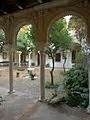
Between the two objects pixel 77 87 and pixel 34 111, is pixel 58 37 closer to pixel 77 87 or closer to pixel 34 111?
pixel 77 87

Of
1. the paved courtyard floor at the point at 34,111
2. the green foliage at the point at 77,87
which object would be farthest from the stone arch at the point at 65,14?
the paved courtyard floor at the point at 34,111

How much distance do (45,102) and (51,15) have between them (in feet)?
13.2

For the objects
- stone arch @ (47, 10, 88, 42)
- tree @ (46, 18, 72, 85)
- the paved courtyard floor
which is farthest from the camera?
tree @ (46, 18, 72, 85)

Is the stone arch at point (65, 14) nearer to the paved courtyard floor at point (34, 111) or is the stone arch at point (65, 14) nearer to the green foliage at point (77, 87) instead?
the green foliage at point (77, 87)

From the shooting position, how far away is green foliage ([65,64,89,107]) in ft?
33.6

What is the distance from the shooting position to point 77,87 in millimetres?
10992

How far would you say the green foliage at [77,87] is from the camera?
10247mm

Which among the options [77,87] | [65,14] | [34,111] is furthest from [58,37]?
[34,111]

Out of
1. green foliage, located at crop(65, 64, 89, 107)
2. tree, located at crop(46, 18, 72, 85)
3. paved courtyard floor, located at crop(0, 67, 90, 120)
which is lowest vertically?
paved courtyard floor, located at crop(0, 67, 90, 120)

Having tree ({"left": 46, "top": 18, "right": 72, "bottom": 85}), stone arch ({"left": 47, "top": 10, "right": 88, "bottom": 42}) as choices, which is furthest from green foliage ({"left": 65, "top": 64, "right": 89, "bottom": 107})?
tree ({"left": 46, "top": 18, "right": 72, "bottom": 85})

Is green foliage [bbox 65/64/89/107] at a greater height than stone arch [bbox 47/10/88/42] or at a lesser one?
lesser

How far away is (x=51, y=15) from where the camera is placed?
36.3 ft

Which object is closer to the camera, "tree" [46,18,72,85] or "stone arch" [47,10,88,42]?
"stone arch" [47,10,88,42]

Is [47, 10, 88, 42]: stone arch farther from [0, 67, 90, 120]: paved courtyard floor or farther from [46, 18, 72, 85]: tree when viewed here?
[46, 18, 72, 85]: tree
